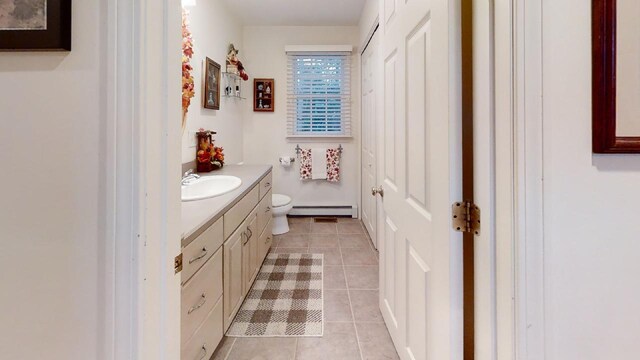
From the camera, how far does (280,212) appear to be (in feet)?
11.7

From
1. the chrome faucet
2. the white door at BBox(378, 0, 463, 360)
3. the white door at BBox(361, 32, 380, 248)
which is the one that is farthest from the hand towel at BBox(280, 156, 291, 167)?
the white door at BBox(378, 0, 463, 360)

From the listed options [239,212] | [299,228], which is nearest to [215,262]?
[239,212]

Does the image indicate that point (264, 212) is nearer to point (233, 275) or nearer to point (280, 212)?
point (280, 212)

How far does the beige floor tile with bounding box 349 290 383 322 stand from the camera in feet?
6.58

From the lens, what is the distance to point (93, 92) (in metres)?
0.62

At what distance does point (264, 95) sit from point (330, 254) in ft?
7.39

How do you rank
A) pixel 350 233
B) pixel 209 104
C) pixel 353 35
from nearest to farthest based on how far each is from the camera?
1. pixel 209 104
2. pixel 350 233
3. pixel 353 35

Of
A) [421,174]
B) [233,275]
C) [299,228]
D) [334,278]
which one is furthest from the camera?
[299,228]

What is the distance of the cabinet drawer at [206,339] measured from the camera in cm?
128

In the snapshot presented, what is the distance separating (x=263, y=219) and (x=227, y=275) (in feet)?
3.38

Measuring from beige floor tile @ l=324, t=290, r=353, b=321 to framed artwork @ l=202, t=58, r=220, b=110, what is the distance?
1885mm

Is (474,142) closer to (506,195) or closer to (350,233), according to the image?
(506,195)

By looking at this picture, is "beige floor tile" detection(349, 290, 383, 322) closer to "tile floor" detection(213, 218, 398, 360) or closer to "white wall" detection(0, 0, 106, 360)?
"tile floor" detection(213, 218, 398, 360)

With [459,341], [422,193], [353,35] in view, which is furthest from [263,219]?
[353,35]
